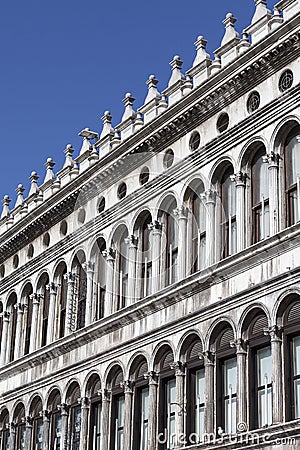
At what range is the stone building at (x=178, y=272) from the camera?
70.3 feet

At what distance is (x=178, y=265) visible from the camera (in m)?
24.9

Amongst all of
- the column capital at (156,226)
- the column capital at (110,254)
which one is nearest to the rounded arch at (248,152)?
the column capital at (156,226)

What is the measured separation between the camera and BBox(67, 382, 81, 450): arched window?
91.1 feet

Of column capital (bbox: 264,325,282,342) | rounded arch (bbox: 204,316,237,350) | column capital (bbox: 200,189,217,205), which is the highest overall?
column capital (bbox: 200,189,217,205)

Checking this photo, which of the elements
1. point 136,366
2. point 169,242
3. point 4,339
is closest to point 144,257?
point 169,242

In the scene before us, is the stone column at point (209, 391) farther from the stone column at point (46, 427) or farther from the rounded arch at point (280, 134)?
the stone column at point (46, 427)

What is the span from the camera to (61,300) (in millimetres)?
30984

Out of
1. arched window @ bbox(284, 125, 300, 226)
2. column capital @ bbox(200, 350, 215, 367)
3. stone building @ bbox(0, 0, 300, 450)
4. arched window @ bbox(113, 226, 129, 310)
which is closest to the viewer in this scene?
stone building @ bbox(0, 0, 300, 450)

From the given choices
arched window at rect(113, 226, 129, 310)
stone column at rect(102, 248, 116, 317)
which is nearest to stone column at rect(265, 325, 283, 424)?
arched window at rect(113, 226, 129, 310)

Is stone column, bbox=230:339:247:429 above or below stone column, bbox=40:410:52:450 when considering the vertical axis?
below

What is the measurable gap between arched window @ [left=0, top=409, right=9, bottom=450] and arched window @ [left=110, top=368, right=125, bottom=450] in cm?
663

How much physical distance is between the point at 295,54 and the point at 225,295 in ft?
17.7

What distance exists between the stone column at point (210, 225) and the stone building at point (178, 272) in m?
0.03

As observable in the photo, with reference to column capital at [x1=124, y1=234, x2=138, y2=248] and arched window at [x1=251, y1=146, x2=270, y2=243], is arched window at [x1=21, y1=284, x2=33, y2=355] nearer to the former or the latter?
column capital at [x1=124, y1=234, x2=138, y2=248]
